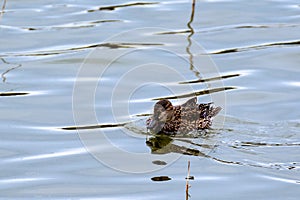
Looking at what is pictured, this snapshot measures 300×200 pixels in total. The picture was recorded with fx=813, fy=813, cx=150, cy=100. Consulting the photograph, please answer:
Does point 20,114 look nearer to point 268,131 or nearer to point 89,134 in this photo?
point 89,134

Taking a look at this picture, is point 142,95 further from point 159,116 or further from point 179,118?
point 159,116

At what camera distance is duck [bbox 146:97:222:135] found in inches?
411

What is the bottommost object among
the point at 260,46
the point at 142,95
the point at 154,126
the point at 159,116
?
the point at 154,126

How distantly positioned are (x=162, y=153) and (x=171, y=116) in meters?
0.73

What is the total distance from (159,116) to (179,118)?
343 mm

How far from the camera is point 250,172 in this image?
900 cm

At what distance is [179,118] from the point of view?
34.7 ft

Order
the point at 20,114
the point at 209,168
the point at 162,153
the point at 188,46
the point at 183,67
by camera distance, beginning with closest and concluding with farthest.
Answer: the point at 209,168, the point at 162,153, the point at 20,114, the point at 183,67, the point at 188,46

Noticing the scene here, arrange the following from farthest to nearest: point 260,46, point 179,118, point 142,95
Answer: point 260,46 < point 142,95 < point 179,118

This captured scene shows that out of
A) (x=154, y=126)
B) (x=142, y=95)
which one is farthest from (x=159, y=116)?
(x=142, y=95)

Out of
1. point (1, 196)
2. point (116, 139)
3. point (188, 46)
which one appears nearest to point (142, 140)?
point (116, 139)

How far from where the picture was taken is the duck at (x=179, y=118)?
10.4 meters

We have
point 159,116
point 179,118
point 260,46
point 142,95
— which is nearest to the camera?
point 159,116

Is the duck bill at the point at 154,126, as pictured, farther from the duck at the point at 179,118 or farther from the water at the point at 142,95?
the water at the point at 142,95
